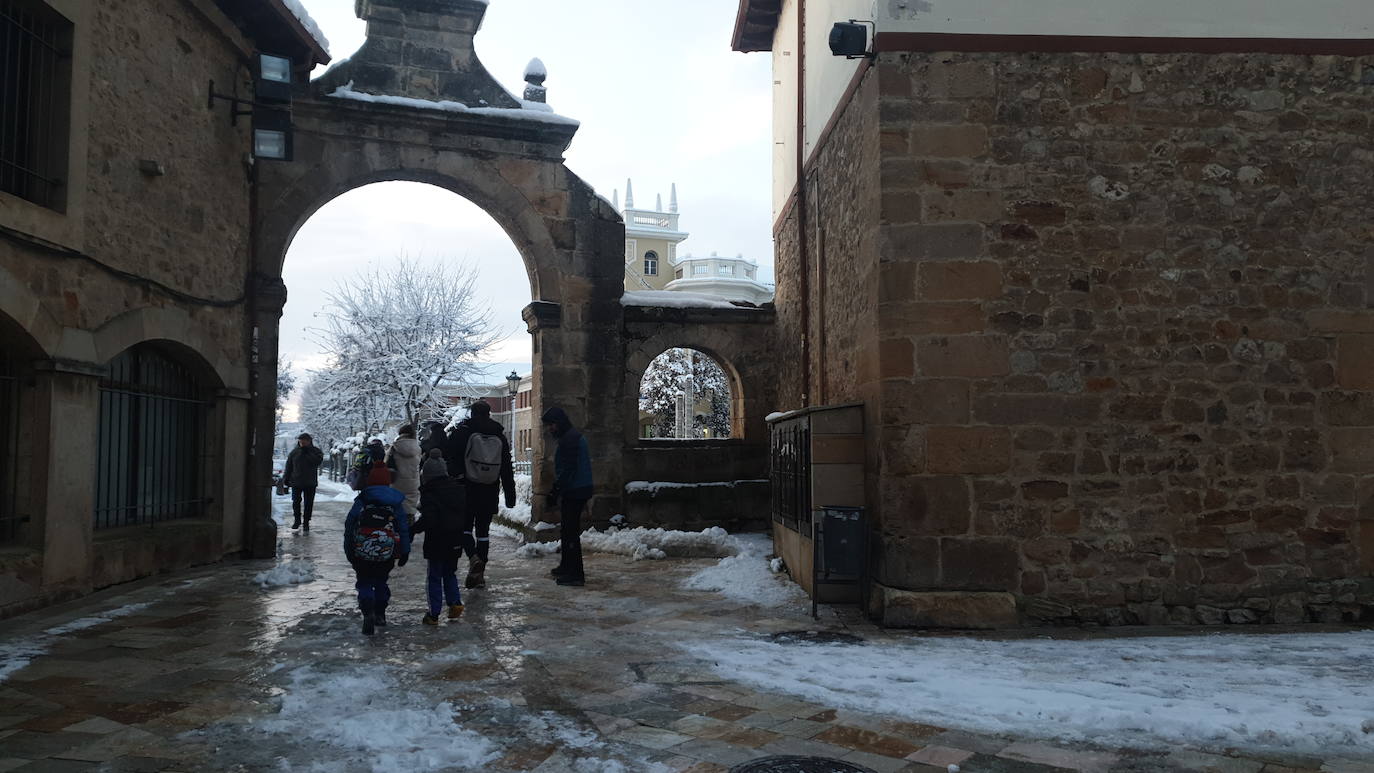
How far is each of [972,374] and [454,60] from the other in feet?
27.3

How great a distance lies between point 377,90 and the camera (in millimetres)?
11484

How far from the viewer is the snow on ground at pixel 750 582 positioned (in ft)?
24.7

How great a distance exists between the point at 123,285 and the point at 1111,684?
7.92m

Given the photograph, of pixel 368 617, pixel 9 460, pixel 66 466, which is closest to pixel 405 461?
pixel 66 466

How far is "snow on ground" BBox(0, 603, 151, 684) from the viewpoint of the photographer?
512cm

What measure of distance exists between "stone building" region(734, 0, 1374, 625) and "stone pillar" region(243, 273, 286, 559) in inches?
276

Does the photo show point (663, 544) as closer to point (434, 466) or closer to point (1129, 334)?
point (434, 466)

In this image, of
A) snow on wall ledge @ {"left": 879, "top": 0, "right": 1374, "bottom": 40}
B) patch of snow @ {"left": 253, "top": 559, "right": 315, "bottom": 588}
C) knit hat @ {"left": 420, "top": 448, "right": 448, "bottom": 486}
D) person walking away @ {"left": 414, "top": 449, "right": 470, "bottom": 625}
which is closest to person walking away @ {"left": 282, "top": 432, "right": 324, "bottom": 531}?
patch of snow @ {"left": 253, "top": 559, "right": 315, "bottom": 588}

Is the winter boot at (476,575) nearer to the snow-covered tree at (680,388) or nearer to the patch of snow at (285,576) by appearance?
the patch of snow at (285,576)

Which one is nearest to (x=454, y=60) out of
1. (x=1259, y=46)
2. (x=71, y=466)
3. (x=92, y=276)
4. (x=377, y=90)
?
(x=377, y=90)

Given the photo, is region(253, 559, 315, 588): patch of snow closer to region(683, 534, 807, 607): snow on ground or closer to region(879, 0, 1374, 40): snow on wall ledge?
region(683, 534, 807, 607): snow on ground

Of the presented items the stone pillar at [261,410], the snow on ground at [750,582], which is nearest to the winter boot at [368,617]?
the snow on ground at [750,582]

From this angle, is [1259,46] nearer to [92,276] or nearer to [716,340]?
[716,340]

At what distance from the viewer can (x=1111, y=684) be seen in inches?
189
